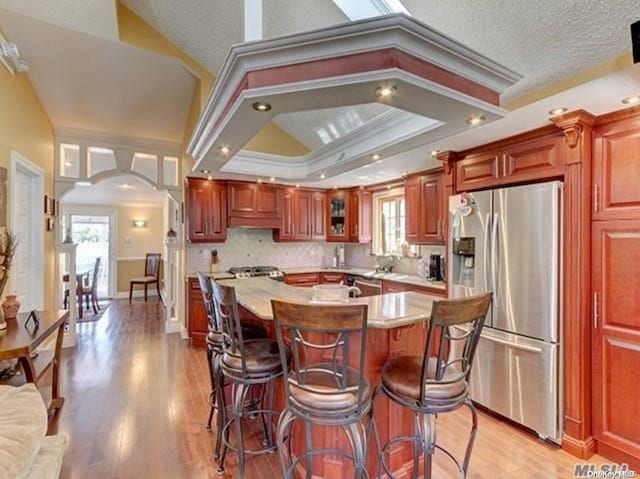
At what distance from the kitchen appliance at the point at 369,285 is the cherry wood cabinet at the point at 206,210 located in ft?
6.94

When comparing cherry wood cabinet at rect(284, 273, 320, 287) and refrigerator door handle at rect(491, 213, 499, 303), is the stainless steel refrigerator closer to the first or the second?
refrigerator door handle at rect(491, 213, 499, 303)

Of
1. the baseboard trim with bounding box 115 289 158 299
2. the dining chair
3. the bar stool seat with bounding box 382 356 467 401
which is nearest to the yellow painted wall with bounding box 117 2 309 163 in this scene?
the bar stool seat with bounding box 382 356 467 401

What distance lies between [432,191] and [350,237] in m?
1.92

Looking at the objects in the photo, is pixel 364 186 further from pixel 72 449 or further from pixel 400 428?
pixel 72 449

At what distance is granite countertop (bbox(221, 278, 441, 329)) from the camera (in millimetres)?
1812

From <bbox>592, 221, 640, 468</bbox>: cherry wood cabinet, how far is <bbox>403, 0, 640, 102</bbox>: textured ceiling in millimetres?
1104

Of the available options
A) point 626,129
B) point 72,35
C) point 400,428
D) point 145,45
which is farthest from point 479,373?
point 72,35

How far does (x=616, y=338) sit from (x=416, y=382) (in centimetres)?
157

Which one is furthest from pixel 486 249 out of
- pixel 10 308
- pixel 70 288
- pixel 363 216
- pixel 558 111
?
pixel 70 288

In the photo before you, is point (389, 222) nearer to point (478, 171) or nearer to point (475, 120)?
point (478, 171)

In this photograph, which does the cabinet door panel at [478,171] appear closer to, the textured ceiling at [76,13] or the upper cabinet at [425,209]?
the upper cabinet at [425,209]

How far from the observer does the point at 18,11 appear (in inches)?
120

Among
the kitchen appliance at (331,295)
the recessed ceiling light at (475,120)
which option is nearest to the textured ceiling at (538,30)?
the recessed ceiling light at (475,120)

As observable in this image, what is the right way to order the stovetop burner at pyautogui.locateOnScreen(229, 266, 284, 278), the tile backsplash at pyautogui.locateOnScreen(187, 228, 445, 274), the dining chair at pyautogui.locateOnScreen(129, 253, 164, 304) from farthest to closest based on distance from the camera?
the dining chair at pyautogui.locateOnScreen(129, 253, 164, 304)
the tile backsplash at pyautogui.locateOnScreen(187, 228, 445, 274)
the stovetop burner at pyautogui.locateOnScreen(229, 266, 284, 278)
